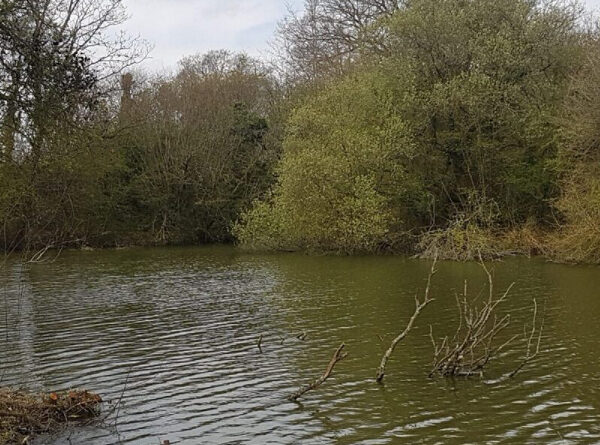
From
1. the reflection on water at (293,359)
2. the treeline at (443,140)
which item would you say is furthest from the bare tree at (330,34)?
the reflection on water at (293,359)

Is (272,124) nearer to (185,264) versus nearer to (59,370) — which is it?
(185,264)

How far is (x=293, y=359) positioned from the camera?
43.6ft

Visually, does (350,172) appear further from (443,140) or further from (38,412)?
(38,412)

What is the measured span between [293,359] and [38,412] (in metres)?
5.23

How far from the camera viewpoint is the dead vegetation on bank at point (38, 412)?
876 centimetres

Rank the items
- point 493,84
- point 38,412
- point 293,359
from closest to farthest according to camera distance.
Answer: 1. point 38,412
2. point 293,359
3. point 493,84

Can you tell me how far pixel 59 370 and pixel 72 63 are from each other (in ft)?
20.3

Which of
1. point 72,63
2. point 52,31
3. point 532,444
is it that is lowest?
point 532,444

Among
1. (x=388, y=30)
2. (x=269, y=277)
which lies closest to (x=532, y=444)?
(x=269, y=277)

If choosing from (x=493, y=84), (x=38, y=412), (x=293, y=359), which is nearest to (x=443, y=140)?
(x=493, y=84)

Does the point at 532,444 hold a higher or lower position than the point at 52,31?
lower

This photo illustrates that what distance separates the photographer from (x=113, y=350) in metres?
14.5

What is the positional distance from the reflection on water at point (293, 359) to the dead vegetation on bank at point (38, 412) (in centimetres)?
35

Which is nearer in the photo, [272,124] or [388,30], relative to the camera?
[388,30]
